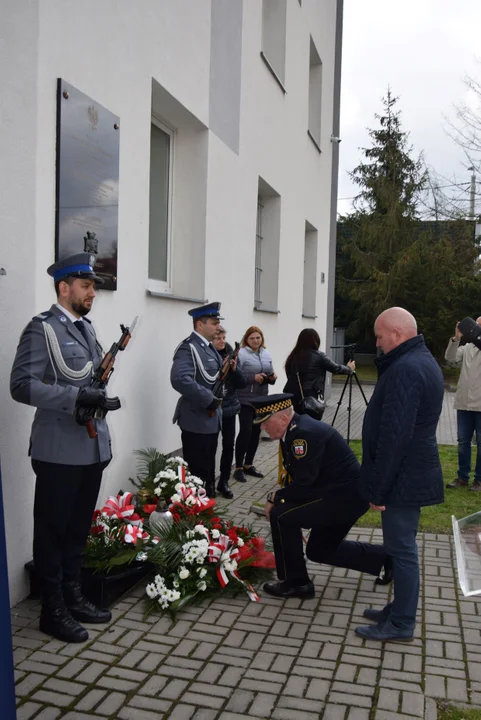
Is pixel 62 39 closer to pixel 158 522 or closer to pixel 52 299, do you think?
pixel 52 299

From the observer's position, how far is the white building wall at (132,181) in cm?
416

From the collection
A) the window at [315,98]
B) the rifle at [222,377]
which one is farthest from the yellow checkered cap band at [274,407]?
the window at [315,98]

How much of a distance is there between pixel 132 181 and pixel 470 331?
396cm

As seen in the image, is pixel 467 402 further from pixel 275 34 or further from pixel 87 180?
pixel 275 34

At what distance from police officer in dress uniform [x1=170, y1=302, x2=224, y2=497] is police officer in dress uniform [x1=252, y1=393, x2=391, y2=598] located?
4.75 feet

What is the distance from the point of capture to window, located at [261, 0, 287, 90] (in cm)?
1092

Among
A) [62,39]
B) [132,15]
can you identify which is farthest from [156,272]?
[62,39]

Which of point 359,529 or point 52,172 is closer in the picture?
point 52,172

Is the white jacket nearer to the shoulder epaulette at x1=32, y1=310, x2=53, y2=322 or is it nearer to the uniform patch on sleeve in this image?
the uniform patch on sleeve

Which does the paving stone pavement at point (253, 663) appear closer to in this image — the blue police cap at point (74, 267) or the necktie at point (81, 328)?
the necktie at point (81, 328)

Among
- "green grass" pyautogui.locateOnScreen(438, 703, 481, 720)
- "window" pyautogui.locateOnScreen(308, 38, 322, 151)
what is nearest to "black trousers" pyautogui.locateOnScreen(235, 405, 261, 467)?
"green grass" pyautogui.locateOnScreen(438, 703, 481, 720)

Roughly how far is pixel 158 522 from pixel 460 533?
1.98m

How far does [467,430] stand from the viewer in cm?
799

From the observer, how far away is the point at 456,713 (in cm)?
322
